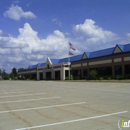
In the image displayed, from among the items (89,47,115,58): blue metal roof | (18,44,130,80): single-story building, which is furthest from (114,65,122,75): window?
(89,47,115,58): blue metal roof

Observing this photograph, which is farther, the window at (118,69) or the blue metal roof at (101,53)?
the blue metal roof at (101,53)

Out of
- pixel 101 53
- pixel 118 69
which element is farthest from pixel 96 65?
pixel 118 69

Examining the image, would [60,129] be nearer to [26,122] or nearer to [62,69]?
[26,122]

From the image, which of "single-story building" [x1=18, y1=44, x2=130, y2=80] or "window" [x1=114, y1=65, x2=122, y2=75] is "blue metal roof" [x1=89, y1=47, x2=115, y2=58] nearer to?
"single-story building" [x1=18, y1=44, x2=130, y2=80]

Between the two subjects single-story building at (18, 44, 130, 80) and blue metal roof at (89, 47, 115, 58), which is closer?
single-story building at (18, 44, 130, 80)

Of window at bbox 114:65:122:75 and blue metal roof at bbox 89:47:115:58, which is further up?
blue metal roof at bbox 89:47:115:58

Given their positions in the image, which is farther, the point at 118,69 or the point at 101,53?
the point at 101,53

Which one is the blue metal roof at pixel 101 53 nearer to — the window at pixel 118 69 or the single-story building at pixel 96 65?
the single-story building at pixel 96 65

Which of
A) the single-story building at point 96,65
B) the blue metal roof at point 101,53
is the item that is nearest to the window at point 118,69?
the single-story building at point 96,65

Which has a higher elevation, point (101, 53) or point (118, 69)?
point (101, 53)

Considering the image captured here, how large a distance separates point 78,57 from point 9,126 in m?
63.0

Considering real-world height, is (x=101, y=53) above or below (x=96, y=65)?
above

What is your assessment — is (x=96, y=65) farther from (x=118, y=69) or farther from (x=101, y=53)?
(x=118, y=69)

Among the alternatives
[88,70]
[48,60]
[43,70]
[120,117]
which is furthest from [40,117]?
[43,70]
